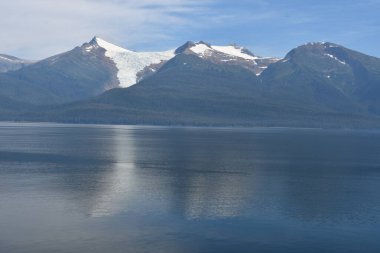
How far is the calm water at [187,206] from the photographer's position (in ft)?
215

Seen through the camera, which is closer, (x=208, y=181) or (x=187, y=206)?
(x=187, y=206)

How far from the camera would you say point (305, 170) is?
137m

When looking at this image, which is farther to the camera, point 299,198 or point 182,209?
point 299,198

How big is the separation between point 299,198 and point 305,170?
1670 inches

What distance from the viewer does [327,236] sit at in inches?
2741

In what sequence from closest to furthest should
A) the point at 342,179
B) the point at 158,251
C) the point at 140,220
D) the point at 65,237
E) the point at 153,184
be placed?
1. the point at 158,251
2. the point at 65,237
3. the point at 140,220
4. the point at 153,184
5. the point at 342,179

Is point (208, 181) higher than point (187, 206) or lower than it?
higher

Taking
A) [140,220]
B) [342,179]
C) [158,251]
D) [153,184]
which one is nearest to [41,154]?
[153,184]

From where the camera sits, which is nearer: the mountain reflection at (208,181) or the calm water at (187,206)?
the calm water at (187,206)

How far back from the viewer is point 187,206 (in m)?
85.7

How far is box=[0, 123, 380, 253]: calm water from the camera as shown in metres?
65.4

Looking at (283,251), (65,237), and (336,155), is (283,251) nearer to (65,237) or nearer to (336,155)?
(65,237)

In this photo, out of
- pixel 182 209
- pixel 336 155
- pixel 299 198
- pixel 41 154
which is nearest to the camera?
pixel 182 209

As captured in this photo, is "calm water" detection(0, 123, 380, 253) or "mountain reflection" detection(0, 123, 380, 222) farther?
"mountain reflection" detection(0, 123, 380, 222)
